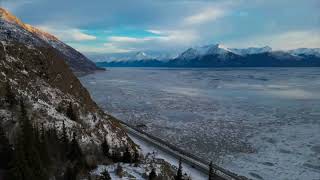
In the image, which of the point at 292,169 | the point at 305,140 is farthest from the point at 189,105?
the point at 292,169

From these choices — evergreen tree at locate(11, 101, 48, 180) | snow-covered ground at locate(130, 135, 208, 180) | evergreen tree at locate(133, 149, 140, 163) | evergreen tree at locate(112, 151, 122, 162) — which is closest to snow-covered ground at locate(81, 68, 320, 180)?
snow-covered ground at locate(130, 135, 208, 180)

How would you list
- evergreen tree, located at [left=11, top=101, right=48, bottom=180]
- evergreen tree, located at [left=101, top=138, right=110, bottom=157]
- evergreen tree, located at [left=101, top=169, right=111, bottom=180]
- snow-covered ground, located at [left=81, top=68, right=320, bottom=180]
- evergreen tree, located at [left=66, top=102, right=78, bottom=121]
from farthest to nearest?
snow-covered ground, located at [left=81, top=68, right=320, bottom=180] → evergreen tree, located at [left=66, top=102, right=78, bottom=121] → evergreen tree, located at [left=101, top=138, right=110, bottom=157] → evergreen tree, located at [left=101, top=169, right=111, bottom=180] → evergreen tree, located at [left=11, top=101, right=48, bottom=180]

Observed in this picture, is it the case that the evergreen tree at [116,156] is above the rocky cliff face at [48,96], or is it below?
below

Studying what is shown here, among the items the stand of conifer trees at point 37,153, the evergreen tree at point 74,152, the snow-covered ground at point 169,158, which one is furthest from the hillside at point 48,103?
the snow-covered ground at point 169,158

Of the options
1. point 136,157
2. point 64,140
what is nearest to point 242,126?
point 136,157

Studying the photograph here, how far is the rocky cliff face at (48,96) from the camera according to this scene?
39781mm

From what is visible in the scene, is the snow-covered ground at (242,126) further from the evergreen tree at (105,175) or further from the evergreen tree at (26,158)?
the evergreen tree at (26,158)

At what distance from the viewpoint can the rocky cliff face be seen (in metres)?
39.8

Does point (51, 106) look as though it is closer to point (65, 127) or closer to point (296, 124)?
point (65, 127)

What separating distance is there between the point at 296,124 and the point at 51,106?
4731 centimetres

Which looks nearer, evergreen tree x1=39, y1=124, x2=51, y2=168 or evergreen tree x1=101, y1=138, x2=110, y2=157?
evergreen tree x1=39, y1=124, x2=51, y2=168

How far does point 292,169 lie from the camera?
4922 cm

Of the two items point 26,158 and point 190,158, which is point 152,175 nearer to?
point 26,158

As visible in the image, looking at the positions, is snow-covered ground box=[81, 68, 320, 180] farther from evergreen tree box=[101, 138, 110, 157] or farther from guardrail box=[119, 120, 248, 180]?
evergreen tree box=[101, 138, 110, 157]
